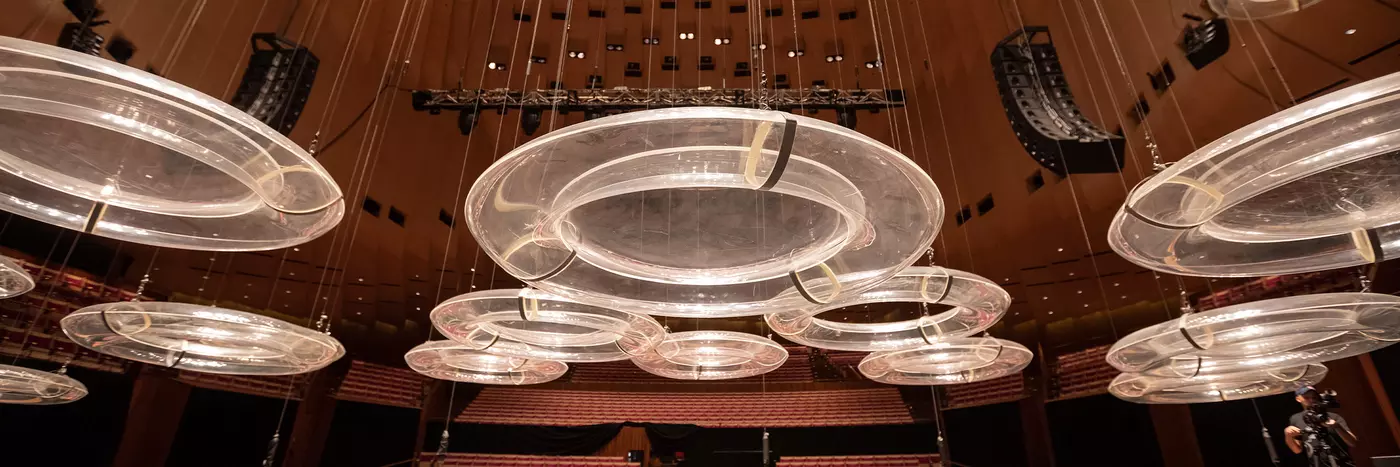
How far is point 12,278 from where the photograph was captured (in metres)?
3.61

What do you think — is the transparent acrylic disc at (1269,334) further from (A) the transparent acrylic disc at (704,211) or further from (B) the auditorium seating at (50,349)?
(B) the auditorium seating at (50,349)

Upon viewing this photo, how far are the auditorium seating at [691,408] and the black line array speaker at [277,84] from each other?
8.45m

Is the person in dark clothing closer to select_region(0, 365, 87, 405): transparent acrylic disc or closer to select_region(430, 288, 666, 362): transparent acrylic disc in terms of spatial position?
select_region(430, 288, 666, 362): transparent acrylic disc

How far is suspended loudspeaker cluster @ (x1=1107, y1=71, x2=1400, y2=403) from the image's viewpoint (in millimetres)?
1488

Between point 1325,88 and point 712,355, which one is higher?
point 1325,88

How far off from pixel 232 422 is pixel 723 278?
38.5 feet

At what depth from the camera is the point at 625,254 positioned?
186cm

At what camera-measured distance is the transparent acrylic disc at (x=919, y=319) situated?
131 inches

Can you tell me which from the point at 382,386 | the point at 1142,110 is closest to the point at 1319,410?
the point at 1142,110

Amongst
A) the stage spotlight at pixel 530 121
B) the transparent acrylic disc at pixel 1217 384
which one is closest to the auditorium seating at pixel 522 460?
the stage spotlight at pixel 530 121

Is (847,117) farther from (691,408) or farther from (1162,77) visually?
(691,408)

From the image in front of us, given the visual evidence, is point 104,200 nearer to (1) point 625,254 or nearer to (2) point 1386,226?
(1) point 625,254

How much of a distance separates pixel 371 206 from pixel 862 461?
10520mm

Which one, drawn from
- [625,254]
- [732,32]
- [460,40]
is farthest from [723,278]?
[460,40]
